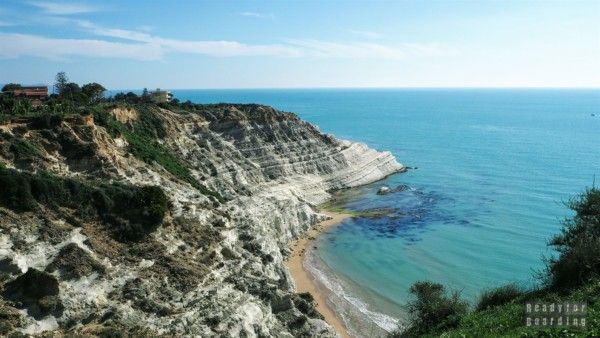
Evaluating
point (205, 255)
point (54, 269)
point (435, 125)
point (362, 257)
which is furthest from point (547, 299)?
point (435, 125)

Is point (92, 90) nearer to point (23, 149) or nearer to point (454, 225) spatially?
point (23, 149)

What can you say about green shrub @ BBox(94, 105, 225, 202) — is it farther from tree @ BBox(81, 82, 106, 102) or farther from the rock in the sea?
the rock in the sea

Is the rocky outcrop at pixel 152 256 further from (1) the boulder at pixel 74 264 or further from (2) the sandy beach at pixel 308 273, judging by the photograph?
(2) the sandy beach at pixel 308 273

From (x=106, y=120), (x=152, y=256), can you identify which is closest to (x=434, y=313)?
(x=152, y=256)

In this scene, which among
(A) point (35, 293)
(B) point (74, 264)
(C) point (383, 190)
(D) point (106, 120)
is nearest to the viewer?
(A) point (35, 293)

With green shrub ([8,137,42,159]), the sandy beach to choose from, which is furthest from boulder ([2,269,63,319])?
the sandy beach
